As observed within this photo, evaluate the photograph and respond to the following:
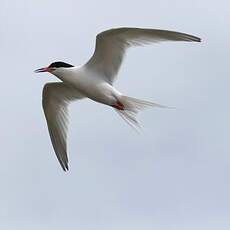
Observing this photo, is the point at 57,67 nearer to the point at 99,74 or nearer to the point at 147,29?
the point at 99,74

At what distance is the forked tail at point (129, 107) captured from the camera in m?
15.9

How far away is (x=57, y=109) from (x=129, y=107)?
2591mm

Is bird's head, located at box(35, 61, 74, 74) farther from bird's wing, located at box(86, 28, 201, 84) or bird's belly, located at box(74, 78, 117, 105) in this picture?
bird's belly, located at box(74, 78, 117, 105)

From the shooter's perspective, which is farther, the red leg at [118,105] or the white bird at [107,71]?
the red leg at [118,105]

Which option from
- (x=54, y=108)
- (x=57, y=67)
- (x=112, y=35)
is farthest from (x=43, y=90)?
(x=112, y=35)

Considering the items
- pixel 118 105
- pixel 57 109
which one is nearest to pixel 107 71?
pixel 118 105

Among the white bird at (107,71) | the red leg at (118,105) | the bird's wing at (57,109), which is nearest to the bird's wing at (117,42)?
the white bird at (107,71)

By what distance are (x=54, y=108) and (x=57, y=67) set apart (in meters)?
2.02

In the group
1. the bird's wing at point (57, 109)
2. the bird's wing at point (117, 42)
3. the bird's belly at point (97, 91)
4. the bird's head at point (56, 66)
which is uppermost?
the bird's wing at point (117, 42)

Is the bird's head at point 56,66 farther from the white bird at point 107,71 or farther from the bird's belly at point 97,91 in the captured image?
the bird's belly at point 97,91

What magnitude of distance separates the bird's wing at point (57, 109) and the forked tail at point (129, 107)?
207 centimetres

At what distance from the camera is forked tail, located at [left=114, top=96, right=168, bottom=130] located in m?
15.9

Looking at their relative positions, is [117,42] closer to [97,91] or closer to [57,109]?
[97,91]

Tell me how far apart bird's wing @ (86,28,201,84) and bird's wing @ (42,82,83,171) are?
1.80m
